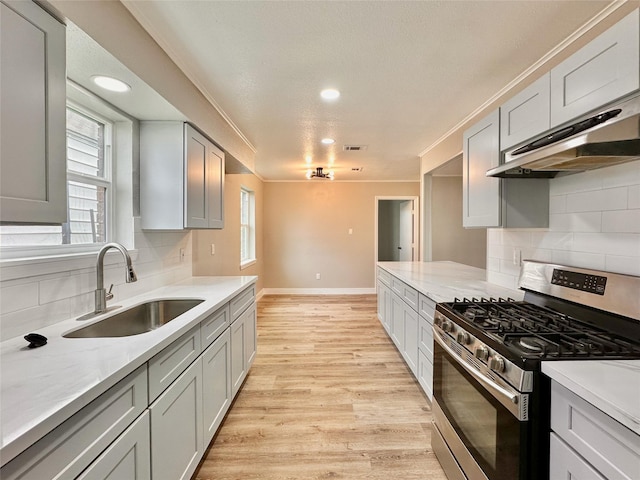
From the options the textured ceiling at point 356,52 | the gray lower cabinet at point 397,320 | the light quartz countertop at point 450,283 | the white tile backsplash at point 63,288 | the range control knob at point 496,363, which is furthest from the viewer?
the gray lower cabinet at point 397,320

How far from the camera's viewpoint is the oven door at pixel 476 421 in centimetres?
108

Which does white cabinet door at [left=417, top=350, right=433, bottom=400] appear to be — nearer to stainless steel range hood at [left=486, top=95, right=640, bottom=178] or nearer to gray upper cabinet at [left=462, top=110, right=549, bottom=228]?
gray upper cabinet at [left=462, top=110, right=549, bottom=228]

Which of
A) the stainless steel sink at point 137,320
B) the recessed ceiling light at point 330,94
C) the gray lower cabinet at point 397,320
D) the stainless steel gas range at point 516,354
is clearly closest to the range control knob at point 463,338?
the stainless steel gas range at point 516,354

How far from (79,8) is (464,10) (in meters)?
1.69

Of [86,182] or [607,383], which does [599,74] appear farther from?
[86,182]

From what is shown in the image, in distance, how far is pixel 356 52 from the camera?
5.93 ft

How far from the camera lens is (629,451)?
2.47 feet

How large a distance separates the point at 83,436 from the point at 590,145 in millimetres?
2029

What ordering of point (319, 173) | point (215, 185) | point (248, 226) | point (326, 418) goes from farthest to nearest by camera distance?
1. point (248, 226)
2. point (319, 173)
3. point (215, 185)
4. point (326, 418)

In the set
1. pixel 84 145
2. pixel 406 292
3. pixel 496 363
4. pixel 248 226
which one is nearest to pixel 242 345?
pixel 406 292

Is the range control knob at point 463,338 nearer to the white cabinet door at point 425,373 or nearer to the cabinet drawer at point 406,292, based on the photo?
the white cabinet door at point 425,373

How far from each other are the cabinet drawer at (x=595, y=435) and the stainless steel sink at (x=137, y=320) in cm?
189

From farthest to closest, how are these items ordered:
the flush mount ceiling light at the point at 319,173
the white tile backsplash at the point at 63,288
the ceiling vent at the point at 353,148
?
the flush mount ceiling light at the point at 319,173 → the ceiling vent at the point at 353,148 → the white tile backsplash at the point at 63,288

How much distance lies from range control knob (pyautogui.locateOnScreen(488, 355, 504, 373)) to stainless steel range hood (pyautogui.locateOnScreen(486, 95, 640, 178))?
86 centimetres
